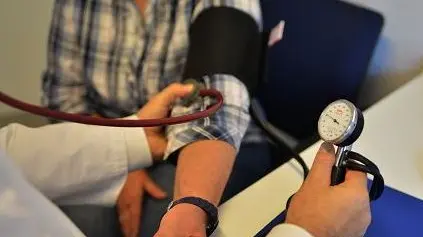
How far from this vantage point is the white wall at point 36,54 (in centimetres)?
128

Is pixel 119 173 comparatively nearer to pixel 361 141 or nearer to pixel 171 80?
pixel 171 80

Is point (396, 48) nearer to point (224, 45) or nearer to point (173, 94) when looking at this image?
point (224, 45)

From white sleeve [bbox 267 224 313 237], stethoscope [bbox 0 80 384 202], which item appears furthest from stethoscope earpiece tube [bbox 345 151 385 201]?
white sleeve [bbox 267 224 313 237]

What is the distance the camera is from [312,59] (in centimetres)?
129

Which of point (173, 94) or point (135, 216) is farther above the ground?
point (173, 94)

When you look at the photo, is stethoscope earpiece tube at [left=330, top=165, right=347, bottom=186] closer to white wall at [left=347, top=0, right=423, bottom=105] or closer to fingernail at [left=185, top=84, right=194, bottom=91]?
fingernail at [left=185, top=84, right=194, bottom=91]

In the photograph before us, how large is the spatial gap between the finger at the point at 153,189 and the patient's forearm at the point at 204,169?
0.14 meters

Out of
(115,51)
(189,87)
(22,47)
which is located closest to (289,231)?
(189,87)

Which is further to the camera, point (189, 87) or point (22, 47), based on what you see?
point (22, 47)

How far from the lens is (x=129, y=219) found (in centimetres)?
101

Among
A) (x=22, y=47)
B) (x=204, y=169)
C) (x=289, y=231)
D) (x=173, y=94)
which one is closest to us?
(x=289, y=231)

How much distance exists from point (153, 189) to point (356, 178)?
0.47 m

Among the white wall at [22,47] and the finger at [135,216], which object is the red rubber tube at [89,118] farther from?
the white wall at [22,47]

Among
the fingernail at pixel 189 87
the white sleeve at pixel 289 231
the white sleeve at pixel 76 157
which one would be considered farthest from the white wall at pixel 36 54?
the white sleeve at pixel 289 231
